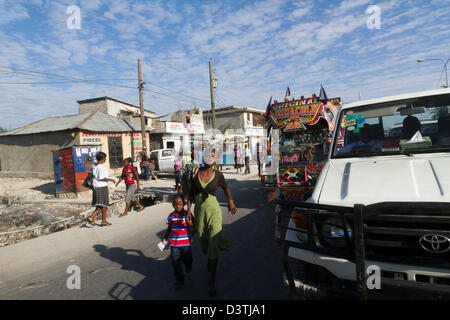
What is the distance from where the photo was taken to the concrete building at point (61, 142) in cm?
1638

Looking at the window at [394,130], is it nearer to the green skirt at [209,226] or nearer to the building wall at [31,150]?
the green skirt at [209,226]

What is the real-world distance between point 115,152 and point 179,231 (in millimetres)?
15908

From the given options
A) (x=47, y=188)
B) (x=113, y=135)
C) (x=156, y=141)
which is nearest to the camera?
(x=47, y=188)

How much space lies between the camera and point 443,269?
1.93m

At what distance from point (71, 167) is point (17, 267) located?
7.58 metres

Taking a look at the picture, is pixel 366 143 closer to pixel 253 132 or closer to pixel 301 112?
pixel 301 112

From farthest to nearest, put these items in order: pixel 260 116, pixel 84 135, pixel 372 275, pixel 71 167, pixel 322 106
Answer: pixel 260 116 → pixel 84 135 → pixel 71 167 → pixel 322 106 → pixel 372 275

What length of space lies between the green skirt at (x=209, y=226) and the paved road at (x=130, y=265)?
52 centimetres

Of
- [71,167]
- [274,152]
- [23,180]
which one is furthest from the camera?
[23,180]

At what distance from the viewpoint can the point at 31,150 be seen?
1814 cm

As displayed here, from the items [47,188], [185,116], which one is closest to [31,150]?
[47,188]

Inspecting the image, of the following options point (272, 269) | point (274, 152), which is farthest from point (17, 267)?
point (274, 152)

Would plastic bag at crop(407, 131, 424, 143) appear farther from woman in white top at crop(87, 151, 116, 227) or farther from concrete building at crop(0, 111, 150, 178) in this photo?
concrete building at crop(0, 111, 150, 178)
